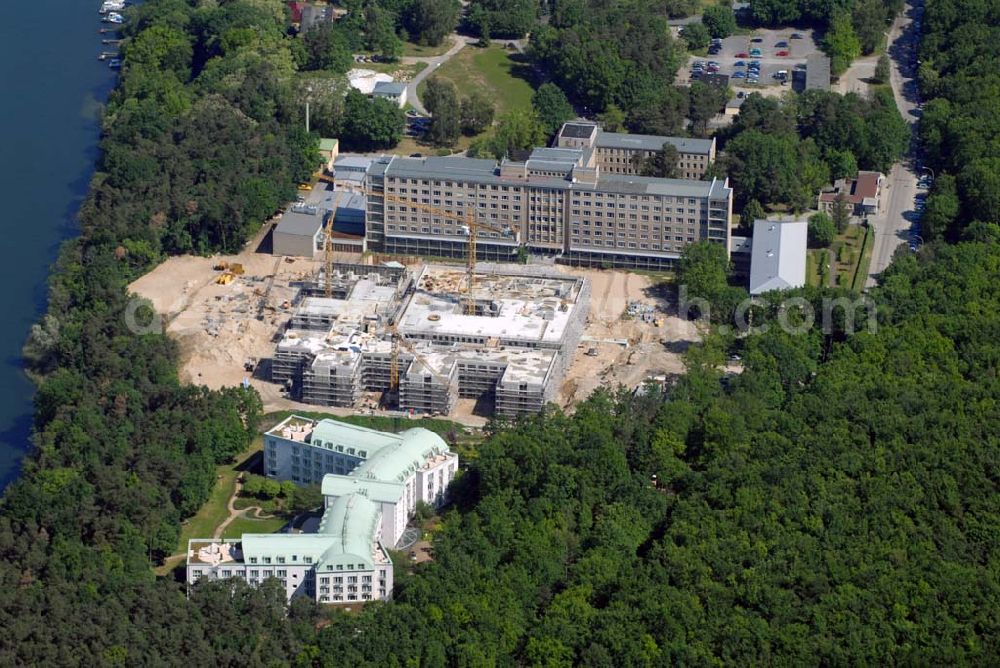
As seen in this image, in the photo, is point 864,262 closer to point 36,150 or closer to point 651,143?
point 651,143

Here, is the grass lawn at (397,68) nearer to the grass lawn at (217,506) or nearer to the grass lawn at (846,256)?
the grass lawn at (846,256)

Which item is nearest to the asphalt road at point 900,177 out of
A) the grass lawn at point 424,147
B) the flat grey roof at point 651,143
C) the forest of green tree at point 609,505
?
the forest of green tree at point 609,505

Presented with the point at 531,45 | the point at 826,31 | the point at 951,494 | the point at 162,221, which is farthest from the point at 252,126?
the point at 951,494

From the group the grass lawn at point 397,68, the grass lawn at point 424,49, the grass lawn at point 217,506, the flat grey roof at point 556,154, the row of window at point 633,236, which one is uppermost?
the flat grey roof at point 556,154

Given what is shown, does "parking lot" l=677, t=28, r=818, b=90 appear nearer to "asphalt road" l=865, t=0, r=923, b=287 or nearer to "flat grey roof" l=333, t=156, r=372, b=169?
"asphalt road" l=865, t=0, r=923, b=287

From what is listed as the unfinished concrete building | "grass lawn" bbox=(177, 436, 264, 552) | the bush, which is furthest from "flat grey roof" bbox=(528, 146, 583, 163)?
"grass lawn" bbox=(177, 436, 264, 552)

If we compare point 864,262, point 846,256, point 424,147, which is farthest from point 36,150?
point 864,262
